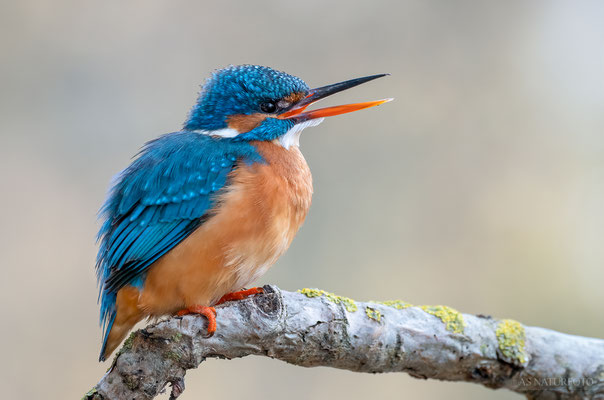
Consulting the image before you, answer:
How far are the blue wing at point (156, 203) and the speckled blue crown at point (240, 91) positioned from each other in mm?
188

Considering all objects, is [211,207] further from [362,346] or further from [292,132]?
[362,346]

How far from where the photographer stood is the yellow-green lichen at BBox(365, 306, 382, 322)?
2.98 meters

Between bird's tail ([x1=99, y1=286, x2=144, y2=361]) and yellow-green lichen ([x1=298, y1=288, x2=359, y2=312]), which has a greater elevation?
yellow-green lichen ([x1=298, y1=288, x2=359, y2=312])

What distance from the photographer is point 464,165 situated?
5430 mm

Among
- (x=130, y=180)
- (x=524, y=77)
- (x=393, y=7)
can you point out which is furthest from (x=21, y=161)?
(x=524, y=77)

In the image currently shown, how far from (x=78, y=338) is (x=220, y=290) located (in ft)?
7.58

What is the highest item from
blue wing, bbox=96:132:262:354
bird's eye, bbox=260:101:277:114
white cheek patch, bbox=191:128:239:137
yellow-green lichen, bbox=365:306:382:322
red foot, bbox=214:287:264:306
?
bird's eye, bbox=260:101:277:114

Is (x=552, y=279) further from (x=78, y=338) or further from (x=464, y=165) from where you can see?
(x=78, y=338)

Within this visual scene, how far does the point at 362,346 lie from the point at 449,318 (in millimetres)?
475

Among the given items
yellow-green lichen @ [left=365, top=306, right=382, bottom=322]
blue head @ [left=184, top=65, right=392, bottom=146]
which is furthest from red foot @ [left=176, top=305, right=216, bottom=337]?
blue head @ [left=184, top=65, right=392, bottom=146]

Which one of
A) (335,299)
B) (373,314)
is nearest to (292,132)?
(335,299)

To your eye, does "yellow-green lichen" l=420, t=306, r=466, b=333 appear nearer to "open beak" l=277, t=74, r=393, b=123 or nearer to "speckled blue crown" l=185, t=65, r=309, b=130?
"open beak" l=277, t=74, r=393, b=123

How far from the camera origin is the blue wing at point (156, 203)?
118 inches

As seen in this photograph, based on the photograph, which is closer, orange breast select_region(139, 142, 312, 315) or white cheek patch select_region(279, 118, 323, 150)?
orange breast select_region(139, 142, 312, 315)
